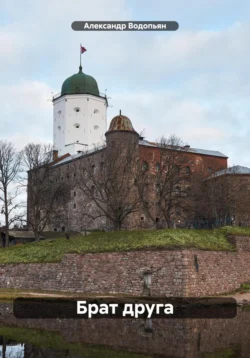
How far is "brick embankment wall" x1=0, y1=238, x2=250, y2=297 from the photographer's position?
25.3 m

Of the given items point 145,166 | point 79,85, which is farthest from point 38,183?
point 79,85

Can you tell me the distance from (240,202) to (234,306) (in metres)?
28.0

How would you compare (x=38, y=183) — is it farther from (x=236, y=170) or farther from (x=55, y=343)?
(x=55, y=343)

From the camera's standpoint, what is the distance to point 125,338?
1566 cm

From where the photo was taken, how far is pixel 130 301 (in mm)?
23469

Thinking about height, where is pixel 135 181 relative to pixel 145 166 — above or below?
below

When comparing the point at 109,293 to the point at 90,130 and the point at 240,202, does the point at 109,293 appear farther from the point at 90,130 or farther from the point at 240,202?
the point at 90,130

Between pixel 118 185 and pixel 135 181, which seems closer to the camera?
pixel 118 185

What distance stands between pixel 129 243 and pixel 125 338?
12189 millimetres

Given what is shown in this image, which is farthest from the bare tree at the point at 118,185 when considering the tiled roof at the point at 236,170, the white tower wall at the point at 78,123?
the white tower wall at the point at 78,123

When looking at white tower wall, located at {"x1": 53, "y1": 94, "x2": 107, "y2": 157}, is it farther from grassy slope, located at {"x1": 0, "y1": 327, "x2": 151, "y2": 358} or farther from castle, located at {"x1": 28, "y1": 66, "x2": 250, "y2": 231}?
grassy slope, located at {"x1": 0, "y1": 327, "x2": 151, "y2": 358}

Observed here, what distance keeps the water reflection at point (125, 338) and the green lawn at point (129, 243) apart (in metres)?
7.51

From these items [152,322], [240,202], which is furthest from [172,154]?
[152,322]

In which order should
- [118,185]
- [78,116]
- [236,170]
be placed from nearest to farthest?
[118,185]
[236,170]
[78,116]
